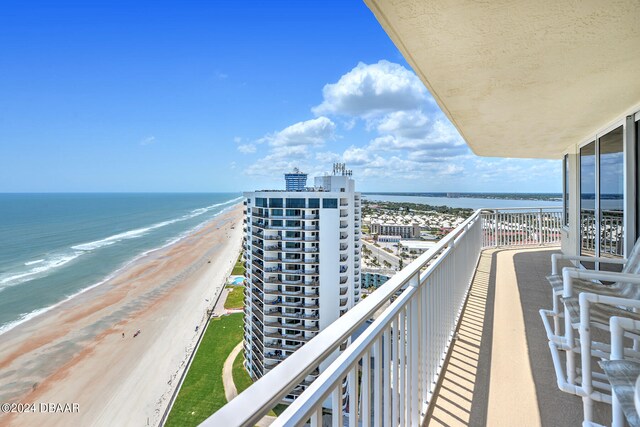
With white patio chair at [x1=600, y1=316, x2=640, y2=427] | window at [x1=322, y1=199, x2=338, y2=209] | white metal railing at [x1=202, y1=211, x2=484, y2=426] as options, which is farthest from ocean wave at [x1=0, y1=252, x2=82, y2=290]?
white patio chair at [x1=600, y1=316, x2=640, y2=427]

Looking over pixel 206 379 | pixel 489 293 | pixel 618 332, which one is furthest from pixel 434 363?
pixel 206 379

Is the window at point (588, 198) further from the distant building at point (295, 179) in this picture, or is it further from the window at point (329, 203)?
the distant building at point (295, 179)

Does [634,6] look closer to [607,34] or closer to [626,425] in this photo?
[607,34]

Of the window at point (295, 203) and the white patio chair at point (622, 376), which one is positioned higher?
the window at point (295, 203)

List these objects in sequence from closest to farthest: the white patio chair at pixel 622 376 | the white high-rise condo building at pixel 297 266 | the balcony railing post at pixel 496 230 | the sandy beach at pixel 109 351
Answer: the white patio chair at pixel 622 376 → the balcony railing post at pixel 496 230 → the sandy beach at pixel 109 351 → the white high-rise condo building at pixel 297 266

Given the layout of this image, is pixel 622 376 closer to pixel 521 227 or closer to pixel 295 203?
pixel 521 227

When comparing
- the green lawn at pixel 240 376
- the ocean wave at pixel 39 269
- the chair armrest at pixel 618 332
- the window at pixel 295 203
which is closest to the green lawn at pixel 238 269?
the green lawn at pixel 240 376

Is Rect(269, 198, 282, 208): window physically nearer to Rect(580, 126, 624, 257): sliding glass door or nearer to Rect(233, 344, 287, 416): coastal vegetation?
Rect(233, 344, 287, 416): coastal vegetation
